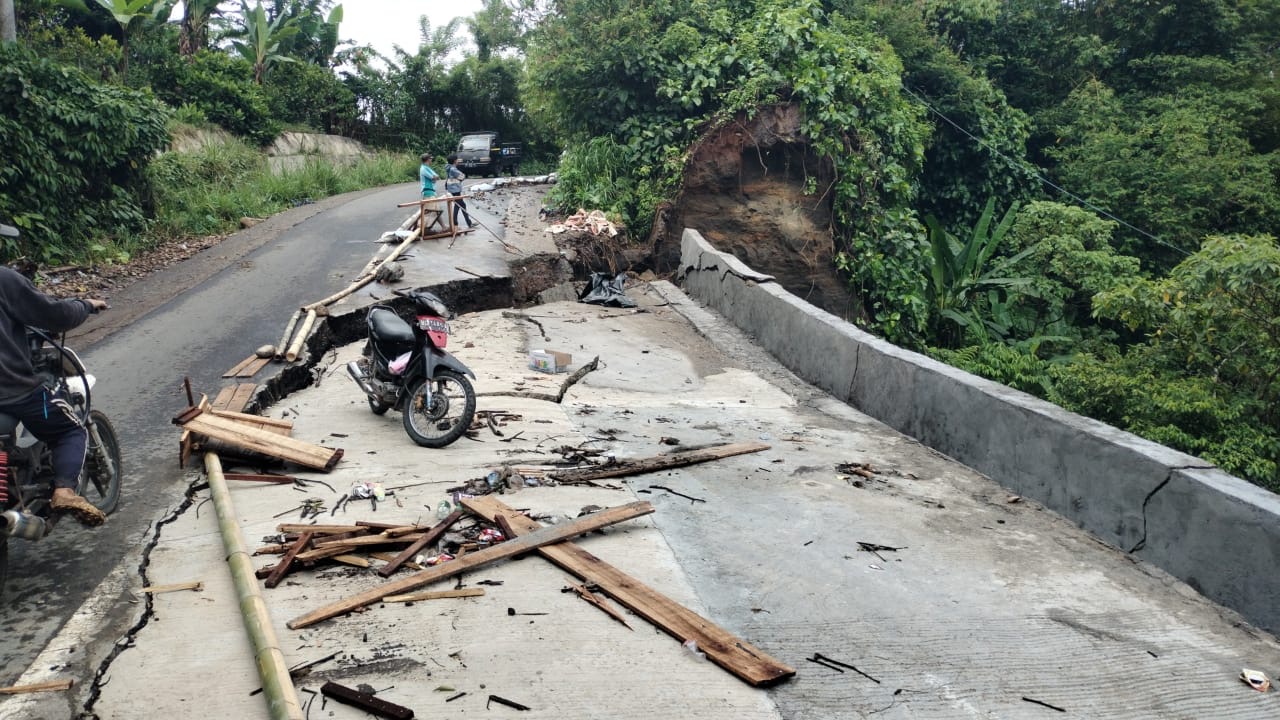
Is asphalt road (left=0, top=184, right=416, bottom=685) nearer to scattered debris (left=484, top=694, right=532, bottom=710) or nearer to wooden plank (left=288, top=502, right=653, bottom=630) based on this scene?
wooden plank (left=288, top=502, right=653, bottom=630)

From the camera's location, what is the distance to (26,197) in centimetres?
1270

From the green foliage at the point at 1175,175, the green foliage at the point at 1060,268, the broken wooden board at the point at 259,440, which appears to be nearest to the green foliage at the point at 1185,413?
the green foliage at the point at 1060,268

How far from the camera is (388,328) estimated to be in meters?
6.48

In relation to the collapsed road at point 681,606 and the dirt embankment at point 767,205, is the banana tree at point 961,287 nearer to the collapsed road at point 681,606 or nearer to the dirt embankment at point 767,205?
the dirt embankment at point 767,205

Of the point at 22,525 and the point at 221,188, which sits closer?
the point at 22,525

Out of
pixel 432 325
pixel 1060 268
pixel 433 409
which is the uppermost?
pixel 1060 268

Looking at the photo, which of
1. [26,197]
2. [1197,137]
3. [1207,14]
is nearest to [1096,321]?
[1197,137]

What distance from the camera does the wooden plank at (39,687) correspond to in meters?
3.13

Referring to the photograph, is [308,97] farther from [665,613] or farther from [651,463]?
[665,613]

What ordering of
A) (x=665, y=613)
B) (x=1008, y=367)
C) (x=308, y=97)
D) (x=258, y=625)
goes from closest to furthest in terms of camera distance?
(x=258, y=625) → (x=665, y=613) → (x=1008, y=367) → (x=308, y=97)

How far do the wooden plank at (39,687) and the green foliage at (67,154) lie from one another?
10859 mm

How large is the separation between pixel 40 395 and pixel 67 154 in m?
11.4

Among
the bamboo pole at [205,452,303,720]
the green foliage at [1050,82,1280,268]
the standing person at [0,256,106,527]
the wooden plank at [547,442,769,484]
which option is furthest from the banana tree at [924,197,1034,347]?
the standing person at [0,256,106,527]

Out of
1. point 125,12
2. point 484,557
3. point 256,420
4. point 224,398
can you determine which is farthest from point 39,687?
point 125,12
